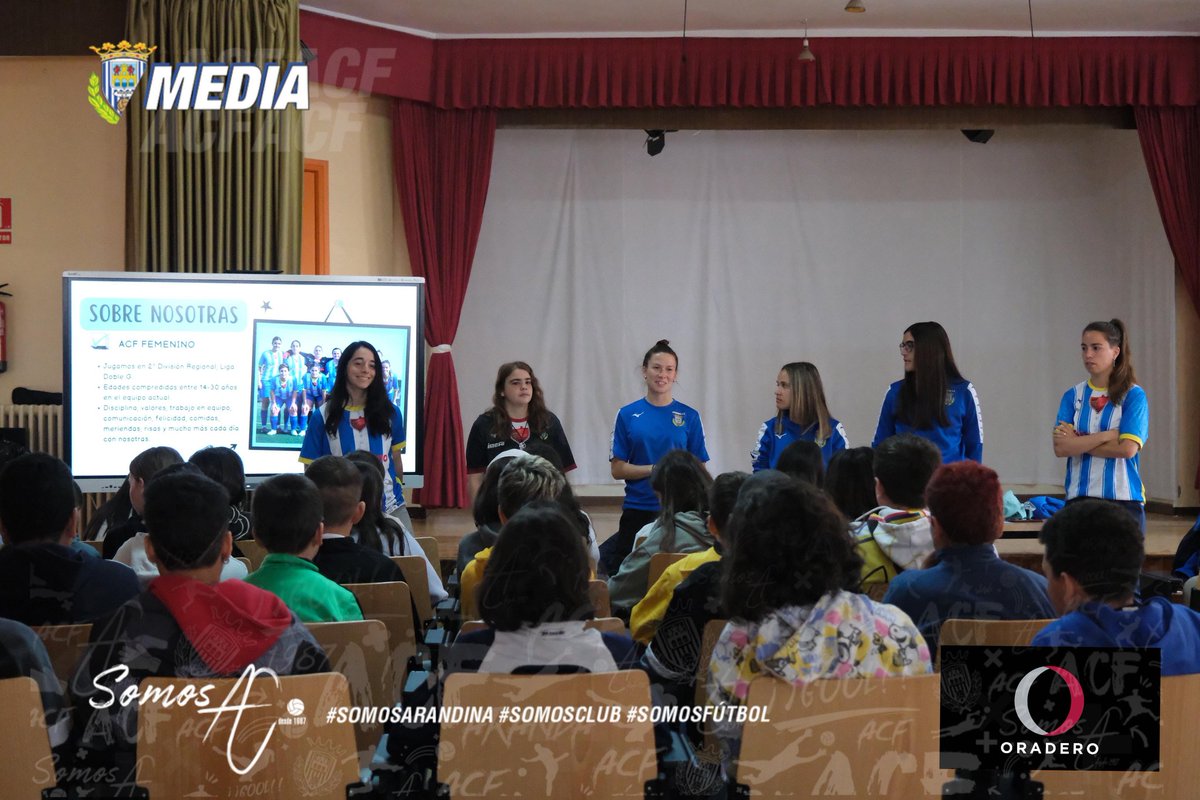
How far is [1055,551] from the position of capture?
78.4 inches

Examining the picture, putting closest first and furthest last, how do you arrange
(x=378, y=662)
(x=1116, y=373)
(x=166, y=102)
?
1. (x=378, y=662)
2. (x=1116, y=373)
3. (x=166, y=102)

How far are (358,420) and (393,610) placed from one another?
6.67 ft

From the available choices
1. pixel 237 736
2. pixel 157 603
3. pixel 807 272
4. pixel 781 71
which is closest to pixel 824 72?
pixel 781 71

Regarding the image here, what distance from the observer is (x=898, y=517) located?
2678mm

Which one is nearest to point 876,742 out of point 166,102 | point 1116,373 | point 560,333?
point 1116,373

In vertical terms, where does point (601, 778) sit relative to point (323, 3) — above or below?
below

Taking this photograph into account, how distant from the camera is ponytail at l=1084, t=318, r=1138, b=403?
4.39 meters

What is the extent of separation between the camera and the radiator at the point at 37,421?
18.4 feet

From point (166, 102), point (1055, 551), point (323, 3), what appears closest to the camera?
point (1055, 551)

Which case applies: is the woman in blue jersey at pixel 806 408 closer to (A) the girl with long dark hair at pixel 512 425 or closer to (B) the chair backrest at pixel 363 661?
(A) the girl with long dark hair at pixel 512 425

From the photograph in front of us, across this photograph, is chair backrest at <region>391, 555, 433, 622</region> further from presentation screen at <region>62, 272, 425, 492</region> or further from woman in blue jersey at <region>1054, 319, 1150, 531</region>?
woman in blue jersey at <region>1054, 319, 1150, 531</region>

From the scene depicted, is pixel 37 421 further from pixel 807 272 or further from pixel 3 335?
pixel 807 272

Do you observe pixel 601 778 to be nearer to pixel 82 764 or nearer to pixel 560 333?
pixel 82 764

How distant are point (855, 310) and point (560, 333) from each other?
7.08 feet
